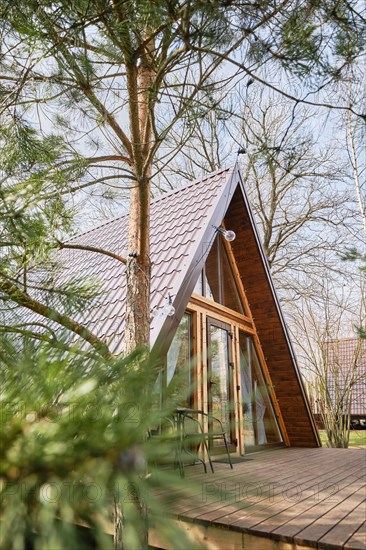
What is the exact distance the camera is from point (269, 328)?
24.6 ft

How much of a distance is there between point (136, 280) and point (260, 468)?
11.7 feet

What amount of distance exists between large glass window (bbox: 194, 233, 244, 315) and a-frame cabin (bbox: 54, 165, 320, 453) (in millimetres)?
18

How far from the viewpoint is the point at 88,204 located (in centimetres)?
310

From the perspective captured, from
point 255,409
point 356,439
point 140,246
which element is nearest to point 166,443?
point 140,246

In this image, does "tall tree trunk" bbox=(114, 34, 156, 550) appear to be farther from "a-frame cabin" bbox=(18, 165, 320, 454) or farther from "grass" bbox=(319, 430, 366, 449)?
"grass" bbox=(319, 430, 366, 449)

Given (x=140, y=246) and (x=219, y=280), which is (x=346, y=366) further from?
(x=140, y=246)

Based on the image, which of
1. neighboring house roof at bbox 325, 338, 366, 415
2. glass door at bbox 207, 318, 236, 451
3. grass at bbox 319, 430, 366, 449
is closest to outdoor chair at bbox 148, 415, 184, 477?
glass door at bbox 207, 318, 236, 451

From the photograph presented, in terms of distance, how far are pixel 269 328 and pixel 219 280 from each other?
4.75ft

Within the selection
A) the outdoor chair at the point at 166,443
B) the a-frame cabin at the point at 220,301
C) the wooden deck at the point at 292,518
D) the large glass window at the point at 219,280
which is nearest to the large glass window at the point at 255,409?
the a-frame cabin at the point at 220,301

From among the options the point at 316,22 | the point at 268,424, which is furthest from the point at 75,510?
the point at 268,424

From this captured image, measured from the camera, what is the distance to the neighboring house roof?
10.2m

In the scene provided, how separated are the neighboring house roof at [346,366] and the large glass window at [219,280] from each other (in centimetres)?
424

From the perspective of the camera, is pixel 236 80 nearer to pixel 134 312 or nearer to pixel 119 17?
pixel 119 17

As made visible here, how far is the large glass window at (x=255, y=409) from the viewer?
704 centimetres
